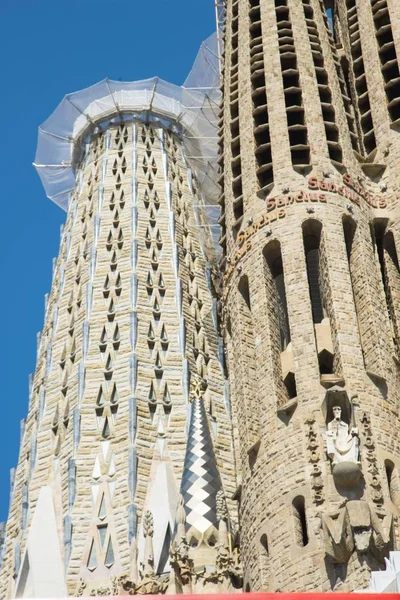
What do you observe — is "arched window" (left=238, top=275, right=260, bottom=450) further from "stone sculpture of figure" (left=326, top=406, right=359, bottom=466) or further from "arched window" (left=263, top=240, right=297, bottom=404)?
"stone sculpture of figure" (left=326, top=406, right=359, bottom=466)

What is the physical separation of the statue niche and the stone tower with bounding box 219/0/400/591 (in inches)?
1.1

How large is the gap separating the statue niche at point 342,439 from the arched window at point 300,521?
89cm

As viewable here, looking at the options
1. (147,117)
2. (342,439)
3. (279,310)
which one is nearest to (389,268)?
(279,310)

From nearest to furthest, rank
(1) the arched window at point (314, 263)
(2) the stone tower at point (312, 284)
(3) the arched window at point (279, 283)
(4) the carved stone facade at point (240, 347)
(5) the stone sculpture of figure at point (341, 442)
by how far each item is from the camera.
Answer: (2) the stone tower at point (312, 284)
(5) the stone sculpture of figure at point (341, 442)
(4) the carved stone facade at point (240, 347)
(3) the arched window at point (279, 283)
(1) the arched window at point (314, 263)

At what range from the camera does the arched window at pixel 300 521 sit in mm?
30547

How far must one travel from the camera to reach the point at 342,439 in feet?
102

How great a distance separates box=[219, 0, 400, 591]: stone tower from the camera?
30547mm

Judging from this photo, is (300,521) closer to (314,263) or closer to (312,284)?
(312,284)

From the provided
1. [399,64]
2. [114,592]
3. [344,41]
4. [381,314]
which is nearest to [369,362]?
[381,314]

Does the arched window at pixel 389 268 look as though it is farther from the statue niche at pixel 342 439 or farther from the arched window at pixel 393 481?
the arched window at pixel 393 481

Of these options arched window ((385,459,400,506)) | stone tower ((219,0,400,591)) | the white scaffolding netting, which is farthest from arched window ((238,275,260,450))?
the white scaffolding netting

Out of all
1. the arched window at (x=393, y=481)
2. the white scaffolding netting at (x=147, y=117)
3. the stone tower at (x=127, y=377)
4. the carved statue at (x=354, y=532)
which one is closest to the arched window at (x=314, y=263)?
the stone tower at (x=127, y=377)

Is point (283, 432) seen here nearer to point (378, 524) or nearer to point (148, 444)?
point (378, 524)

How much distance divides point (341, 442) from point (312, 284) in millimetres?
7445
